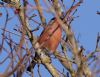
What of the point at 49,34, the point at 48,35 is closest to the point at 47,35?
the point at 49,34

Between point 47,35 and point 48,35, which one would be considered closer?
point 48,35

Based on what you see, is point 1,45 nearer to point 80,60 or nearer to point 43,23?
point 80,60

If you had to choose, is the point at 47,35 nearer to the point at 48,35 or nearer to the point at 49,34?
the point at 49,34

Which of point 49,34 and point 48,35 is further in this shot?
point 49,34

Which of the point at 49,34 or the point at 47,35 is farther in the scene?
the point at 47,35

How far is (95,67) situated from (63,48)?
5.24 feet

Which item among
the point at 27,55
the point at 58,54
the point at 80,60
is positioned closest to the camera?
the point at 27,55

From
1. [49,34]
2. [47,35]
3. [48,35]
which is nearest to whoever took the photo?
[48,35]

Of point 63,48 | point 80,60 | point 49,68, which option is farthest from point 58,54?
point 80,60

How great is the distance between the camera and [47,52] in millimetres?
3645

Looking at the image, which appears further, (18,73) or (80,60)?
(80,60)

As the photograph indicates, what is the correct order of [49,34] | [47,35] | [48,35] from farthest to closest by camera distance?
[47,35], [49,34], [48,35]

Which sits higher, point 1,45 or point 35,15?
point 35,15

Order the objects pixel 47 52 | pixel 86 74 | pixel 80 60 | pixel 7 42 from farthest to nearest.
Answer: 1. pixel 47 52
2. pixel 86 74
3. pixel 7 42
4. pixel 80 60
